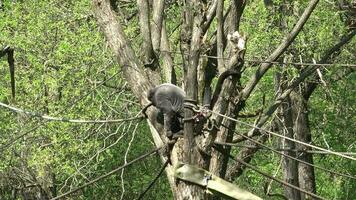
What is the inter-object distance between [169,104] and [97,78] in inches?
314

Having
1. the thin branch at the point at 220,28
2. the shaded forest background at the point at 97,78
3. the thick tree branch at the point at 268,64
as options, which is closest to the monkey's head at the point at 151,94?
the thin branch at the point at 220,28

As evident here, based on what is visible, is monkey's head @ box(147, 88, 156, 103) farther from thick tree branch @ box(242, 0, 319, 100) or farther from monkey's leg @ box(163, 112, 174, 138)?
thick tree branch @ box(242, 0, 319, 100)

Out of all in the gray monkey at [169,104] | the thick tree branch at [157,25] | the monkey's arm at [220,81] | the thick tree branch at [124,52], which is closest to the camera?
the monkey's arm at [220,81]

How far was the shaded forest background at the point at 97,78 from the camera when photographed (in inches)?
481

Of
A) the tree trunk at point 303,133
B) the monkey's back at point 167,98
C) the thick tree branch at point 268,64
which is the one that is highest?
the thick tree branch at point 268,64

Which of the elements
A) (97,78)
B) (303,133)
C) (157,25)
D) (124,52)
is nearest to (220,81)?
(124,52)

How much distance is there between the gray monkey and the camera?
6.68 m

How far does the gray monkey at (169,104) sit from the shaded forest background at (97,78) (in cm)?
466

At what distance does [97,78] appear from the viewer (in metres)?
14.6

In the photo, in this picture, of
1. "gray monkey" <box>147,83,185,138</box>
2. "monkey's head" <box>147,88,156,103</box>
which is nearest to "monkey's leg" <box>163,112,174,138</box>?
"gray monkey" <box>147,83,185,138</box>

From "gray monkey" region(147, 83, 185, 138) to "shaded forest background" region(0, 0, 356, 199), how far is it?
15.3 feet

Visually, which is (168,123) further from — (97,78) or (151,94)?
(97,78)

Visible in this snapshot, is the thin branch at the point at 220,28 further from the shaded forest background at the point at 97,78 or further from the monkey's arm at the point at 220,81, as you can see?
the shaded forest background at the point at 97,78

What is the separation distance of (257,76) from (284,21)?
497 centimetres
